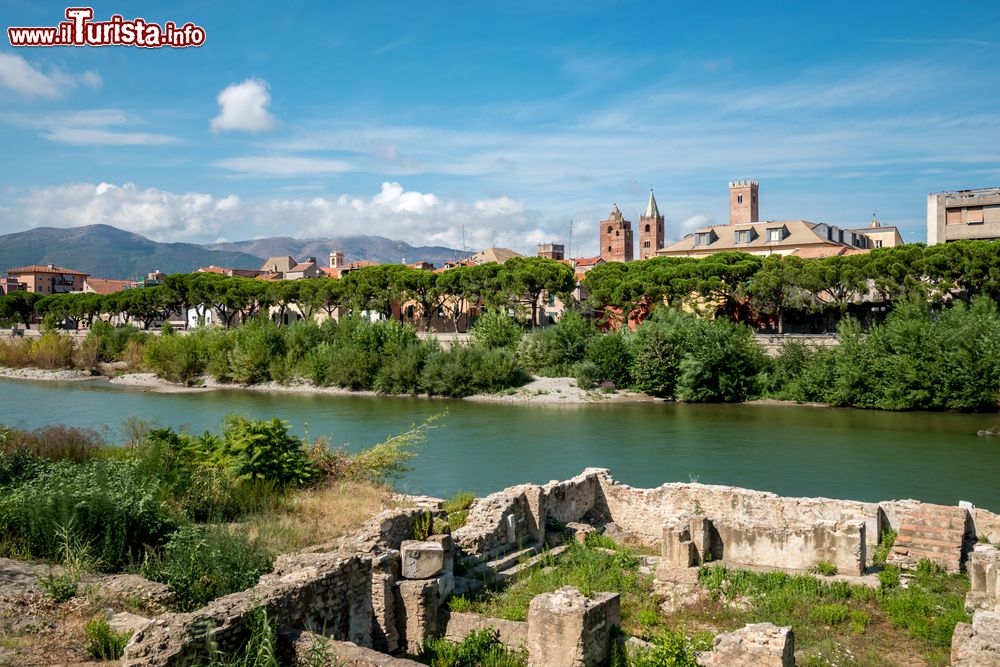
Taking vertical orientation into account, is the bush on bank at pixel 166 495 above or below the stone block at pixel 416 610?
above

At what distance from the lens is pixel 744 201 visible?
96000 millimetres

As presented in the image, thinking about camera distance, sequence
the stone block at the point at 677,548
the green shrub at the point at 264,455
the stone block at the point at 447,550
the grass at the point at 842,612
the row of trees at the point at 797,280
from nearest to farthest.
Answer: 1. the grass at the point at 842,612
2. the stone block at the point at 447,550
3. the stone block at the point at 677,548
4. the green shrub at the point at 264,455
5. the row of trees at the point at 797,280

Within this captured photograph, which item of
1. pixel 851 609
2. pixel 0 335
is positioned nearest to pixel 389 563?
pixel 851 609

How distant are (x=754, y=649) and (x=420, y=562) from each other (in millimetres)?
4507

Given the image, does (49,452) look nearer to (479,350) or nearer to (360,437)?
(360,437)

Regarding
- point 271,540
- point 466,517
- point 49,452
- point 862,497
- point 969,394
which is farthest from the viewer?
point 969,394

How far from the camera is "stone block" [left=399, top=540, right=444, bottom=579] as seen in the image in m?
10.6

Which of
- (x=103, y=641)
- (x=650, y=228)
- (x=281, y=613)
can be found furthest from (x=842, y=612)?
(x=650, y=228)

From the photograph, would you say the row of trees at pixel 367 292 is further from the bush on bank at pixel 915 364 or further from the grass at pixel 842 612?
the grass at pixel 842 612

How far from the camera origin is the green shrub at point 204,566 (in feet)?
32.2

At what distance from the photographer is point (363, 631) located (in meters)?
9.19

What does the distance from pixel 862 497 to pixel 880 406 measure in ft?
61.9

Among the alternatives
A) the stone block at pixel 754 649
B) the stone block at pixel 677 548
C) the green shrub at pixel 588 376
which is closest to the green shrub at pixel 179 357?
the green shrub at pixel 588 376

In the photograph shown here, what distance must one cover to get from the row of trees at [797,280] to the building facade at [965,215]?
11432 mm
